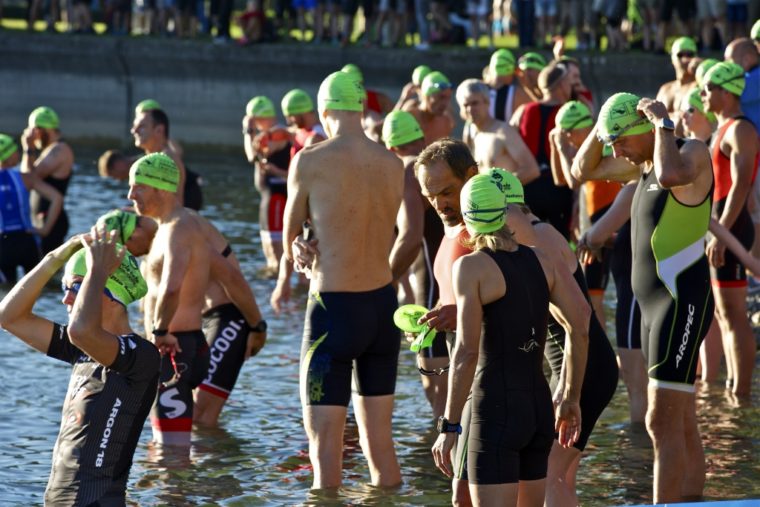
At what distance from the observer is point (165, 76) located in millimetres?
25953

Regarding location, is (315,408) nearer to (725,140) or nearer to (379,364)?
(379,364)

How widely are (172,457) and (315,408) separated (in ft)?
5.23

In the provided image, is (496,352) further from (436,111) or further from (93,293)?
(436,111)

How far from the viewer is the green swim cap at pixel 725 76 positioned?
8555 millimetres

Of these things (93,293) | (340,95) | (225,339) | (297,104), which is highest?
(340,95)

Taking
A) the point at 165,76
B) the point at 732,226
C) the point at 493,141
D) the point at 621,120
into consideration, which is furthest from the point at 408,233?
the point at 165,76

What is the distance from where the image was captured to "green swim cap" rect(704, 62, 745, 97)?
28.1ft

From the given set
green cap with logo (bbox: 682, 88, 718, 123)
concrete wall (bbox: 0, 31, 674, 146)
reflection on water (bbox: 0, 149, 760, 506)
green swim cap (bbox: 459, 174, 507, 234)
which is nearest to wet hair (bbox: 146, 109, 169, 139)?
reflection on water (bbox: 0, 149, 760, 506)

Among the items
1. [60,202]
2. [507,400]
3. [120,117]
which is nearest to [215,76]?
[120,117]

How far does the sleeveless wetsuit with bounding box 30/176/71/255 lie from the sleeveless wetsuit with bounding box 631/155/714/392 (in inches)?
333

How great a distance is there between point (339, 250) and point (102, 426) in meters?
1.86

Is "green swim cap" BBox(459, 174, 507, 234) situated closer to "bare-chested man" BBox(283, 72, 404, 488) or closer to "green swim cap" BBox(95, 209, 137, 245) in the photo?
"green swim cap" BBox(95, 209, 137, 245)

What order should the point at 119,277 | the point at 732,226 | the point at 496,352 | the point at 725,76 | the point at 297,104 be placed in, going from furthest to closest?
the point at 297,104
the point at 732,226
the point at 725,76
the point at 119,277
the point at 496,352

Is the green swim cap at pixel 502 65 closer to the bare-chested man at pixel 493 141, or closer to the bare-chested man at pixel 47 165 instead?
the bare-chested man at pixel 493 141
